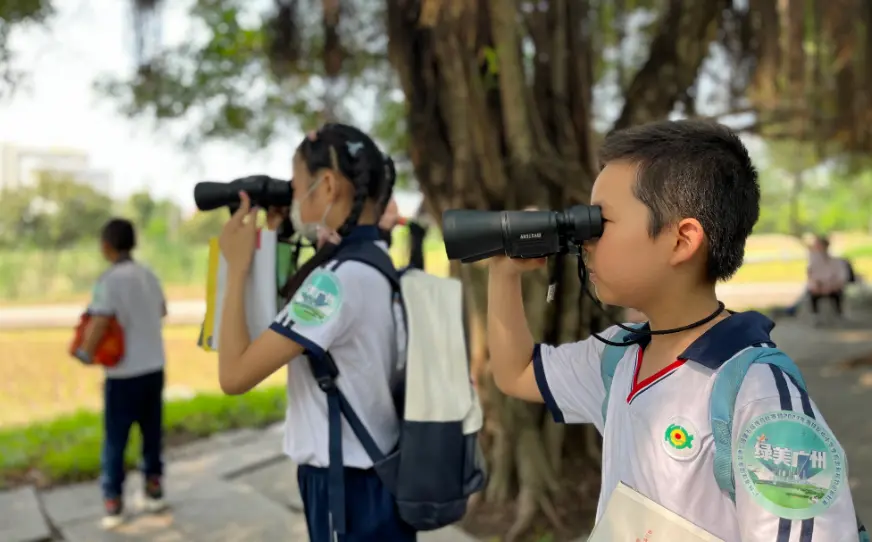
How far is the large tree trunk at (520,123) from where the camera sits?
12.1 ft

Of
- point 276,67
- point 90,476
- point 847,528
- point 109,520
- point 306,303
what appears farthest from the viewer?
point 90,476

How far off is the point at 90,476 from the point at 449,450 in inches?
158

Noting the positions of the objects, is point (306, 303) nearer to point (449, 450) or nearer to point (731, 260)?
point (449, 450)

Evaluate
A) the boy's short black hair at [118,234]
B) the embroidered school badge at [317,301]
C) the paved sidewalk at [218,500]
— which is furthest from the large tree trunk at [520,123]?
the embroidered school badge at [317,301]

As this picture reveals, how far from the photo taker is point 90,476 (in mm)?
4906

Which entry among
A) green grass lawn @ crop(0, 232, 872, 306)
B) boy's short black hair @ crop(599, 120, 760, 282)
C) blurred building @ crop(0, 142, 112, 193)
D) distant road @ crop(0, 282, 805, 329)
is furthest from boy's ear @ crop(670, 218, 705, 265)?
blurred building @ crop(0, 142, 112, 193)

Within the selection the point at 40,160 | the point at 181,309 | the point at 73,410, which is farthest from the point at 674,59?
the point at 40,160

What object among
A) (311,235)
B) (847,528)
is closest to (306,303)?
(311,235)

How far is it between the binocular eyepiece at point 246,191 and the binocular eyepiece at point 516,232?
0.80m

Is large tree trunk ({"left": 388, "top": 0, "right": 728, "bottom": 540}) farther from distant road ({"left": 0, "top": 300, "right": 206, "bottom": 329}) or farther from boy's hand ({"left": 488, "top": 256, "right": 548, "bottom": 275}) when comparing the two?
distant road ({"left": 0, "top": 300, "right": 206, "bottom": 329})

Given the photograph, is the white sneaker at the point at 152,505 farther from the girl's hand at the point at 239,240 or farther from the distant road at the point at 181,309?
the distant road at the point at 181,309

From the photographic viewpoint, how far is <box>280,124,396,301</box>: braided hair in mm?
1849

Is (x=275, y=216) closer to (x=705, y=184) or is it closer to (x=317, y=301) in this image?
(x=317, y=301)

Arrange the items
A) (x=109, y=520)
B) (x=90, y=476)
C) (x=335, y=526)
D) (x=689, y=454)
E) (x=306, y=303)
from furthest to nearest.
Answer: (x=90, y=476), (x=109, y=520), (x=335, y=526), (x=306, y=303), (x=689, y=454)
